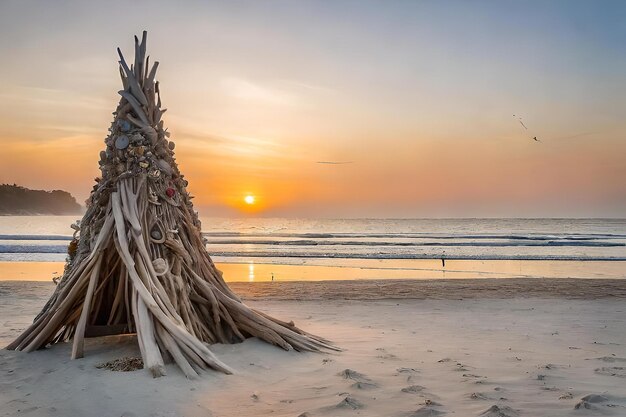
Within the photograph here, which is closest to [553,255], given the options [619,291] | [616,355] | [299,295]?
[619,291]

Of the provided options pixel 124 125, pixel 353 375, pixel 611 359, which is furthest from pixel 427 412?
pixel 124 125

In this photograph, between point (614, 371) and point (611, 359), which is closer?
point (614, 371)

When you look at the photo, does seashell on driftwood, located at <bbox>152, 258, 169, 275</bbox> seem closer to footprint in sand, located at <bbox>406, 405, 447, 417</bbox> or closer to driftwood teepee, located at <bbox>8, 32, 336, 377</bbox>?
driftwood teepee, located at <bbox>8, 32, 336, 377</bbox>

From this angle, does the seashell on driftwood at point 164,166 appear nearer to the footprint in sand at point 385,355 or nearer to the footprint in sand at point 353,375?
the footprint in sand at point 353,375

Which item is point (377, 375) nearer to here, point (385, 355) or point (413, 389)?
point (413, 389)

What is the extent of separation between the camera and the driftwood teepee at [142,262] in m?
4.94

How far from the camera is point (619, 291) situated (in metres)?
11.6

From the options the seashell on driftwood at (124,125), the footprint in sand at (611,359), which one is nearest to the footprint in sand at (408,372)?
the footprint in sand at (611,359)

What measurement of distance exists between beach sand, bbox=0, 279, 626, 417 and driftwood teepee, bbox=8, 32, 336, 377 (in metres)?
0.26

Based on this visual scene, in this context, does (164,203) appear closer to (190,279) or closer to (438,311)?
(190,279)

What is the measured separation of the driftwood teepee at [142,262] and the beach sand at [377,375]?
10.1 inches

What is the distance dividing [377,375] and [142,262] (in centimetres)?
247

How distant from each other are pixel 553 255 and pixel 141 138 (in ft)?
81.2

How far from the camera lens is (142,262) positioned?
16.2 ft
